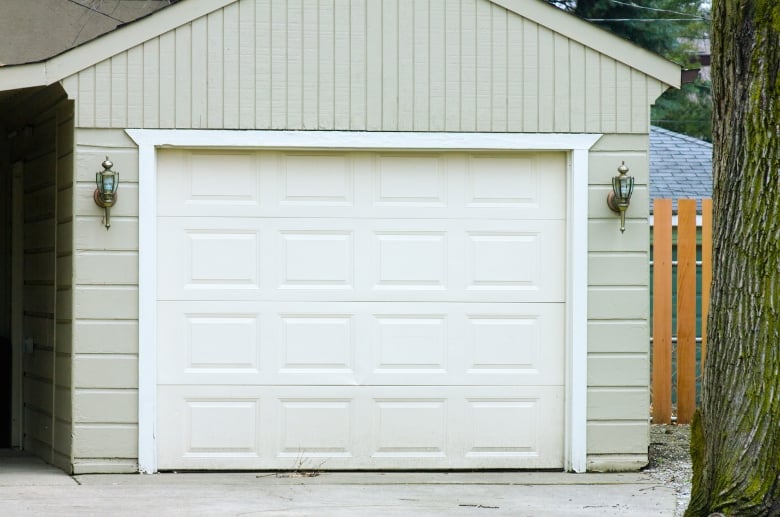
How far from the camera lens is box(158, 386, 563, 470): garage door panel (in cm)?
778

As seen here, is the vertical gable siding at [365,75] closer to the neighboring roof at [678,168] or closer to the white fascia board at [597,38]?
the white fascia board at [597,38]

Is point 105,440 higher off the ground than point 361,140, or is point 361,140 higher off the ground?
A: point 361,140

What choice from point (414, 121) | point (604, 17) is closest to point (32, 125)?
point (414, 121)

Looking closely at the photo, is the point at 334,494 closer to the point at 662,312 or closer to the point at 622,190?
the point at 622,190

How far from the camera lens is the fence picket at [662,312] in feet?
31.4

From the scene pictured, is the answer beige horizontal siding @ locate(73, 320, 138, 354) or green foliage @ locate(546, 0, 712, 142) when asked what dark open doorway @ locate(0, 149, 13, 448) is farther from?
green foliage @ locate(546, 0, 712, 142)

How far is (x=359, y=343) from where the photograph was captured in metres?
7.86

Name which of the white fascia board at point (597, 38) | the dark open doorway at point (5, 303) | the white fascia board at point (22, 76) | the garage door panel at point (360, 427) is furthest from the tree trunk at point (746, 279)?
the dark open doorway at point (5, 303)

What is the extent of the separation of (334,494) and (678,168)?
9.64 meters

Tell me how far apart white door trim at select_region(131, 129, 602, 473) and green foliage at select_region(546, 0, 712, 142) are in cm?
1192

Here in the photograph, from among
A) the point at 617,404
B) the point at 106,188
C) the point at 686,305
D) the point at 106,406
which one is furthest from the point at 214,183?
the point at 686,305

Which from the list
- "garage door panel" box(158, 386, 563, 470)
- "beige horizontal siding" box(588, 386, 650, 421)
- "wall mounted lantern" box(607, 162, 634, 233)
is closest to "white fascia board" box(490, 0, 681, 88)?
"wall mounted lantern" box(607, 162, 634, 233)

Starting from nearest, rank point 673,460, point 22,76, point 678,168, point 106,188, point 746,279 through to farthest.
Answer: point 746,279
point 22,76
point 106,188
point 673,460
point 678,168

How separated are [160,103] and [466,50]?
204 cm
